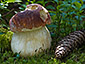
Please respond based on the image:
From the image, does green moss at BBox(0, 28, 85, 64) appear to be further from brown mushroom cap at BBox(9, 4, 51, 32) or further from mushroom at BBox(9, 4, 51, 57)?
brown mushroom cap at BBox(9, 4, 51, 32)

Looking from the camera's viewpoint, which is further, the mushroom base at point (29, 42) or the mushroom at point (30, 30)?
the mushroom base at point (29, 42)

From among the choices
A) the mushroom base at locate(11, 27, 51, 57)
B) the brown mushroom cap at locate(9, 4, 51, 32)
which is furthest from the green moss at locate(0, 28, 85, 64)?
the brown mushroom cap at locate(9, 4, 51, 32)

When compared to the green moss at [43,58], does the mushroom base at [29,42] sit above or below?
above

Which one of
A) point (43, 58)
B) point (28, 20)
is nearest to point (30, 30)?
point (28, 20)

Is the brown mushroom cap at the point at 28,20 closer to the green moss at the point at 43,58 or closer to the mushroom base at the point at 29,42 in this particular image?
the mushroom base at the point at 29,42

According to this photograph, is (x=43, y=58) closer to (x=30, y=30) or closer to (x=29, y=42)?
(x=29, y=42)

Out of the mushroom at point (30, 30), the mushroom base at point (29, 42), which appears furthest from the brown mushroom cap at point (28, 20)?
the mushroom base at point (29, 42)

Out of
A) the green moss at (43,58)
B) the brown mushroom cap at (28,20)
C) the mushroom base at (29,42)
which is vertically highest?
the brown mushroom cap at (28,20)

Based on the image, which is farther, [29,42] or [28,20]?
[29,42]
